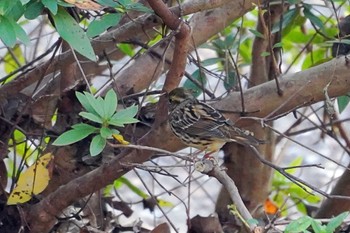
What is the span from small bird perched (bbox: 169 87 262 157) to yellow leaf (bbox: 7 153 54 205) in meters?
0.37

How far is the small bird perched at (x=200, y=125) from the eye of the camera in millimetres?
2379

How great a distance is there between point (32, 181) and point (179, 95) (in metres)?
0.48

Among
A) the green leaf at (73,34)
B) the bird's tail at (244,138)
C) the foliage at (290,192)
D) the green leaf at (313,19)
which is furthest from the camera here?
the foliage at (290,192)

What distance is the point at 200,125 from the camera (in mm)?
2627

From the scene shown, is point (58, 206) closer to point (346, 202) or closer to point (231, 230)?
point (231, 230)

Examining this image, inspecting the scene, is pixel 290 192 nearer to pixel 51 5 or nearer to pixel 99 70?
pixel 99 70

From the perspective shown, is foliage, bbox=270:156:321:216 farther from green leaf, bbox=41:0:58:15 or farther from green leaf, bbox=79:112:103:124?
green leaf, bbox=41:0:58:15

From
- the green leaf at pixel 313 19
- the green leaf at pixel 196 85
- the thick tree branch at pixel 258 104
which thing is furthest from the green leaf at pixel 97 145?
the green leaf at pixel 313 19

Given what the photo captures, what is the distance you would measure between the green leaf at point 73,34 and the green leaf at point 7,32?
10 centimetres

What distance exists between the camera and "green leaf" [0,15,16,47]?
5.58 ft

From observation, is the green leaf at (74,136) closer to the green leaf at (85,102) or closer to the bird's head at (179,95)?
the green leaf at (85,102)

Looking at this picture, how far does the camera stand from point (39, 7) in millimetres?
1735

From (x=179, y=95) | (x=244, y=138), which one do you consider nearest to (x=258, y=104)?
(x=244, y=138)

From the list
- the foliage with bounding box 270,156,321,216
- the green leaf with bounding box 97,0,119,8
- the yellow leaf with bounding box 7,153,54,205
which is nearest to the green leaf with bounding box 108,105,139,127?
the green leaf with bounding box 97,0,119,8
